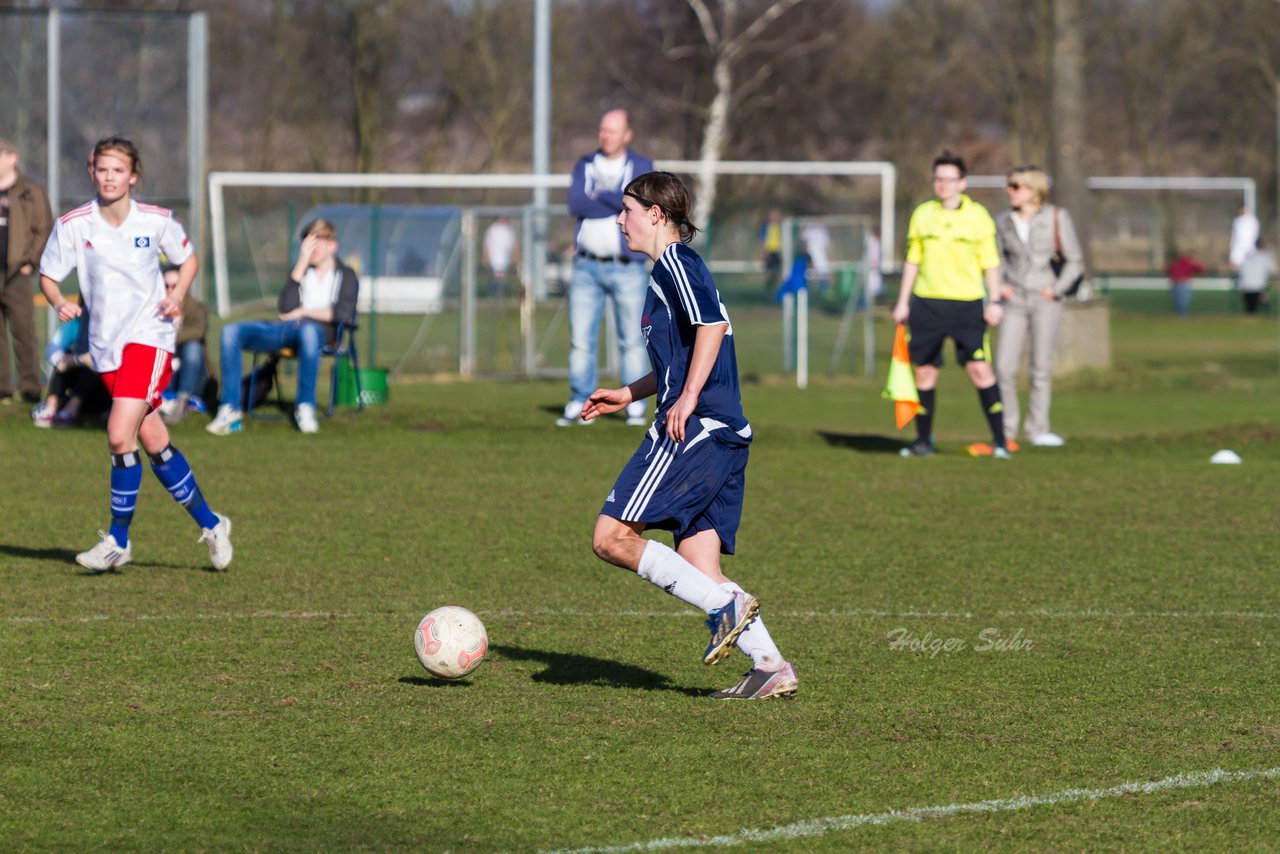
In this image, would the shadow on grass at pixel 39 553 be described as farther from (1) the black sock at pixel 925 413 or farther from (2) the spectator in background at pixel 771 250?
(2) the spectator in background at pixel 771 250

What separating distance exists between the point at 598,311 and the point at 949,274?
2.75 meters

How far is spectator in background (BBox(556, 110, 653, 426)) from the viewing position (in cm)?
1309

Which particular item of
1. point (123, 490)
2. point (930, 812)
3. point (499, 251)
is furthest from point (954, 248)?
point (499, 251)

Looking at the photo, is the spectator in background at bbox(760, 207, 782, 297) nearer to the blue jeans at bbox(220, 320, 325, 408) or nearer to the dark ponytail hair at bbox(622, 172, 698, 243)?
the blue jeans at bbox(220, 320, 325, 408)

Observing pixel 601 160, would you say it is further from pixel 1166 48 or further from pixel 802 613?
pixel 1166 48

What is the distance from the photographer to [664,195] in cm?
598

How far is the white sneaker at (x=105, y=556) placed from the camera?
8.15m

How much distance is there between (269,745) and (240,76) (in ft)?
164

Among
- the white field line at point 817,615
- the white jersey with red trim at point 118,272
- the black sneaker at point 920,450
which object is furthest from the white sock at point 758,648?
the black sneaker at point 920,450

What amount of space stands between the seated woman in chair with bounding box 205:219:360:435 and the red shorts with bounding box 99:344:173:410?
5247 mm

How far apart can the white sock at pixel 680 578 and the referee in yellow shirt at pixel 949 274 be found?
6420 millimetres

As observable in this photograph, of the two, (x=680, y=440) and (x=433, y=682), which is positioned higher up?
(x=680, y=440)

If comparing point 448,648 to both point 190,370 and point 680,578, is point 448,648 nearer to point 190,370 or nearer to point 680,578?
point 680,578

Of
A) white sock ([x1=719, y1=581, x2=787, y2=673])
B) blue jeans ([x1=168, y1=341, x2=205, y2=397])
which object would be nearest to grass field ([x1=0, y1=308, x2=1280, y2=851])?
white sock ([x1=719, y1=581, x2=787, y2=673])
